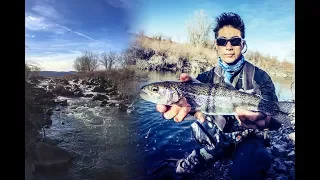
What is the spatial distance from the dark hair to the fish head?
Answer: 20.0 inches

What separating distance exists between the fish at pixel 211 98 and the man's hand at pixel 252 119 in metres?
0.03

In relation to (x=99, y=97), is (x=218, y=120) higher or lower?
lower

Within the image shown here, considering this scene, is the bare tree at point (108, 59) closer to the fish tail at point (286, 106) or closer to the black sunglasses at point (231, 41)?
the black sunglasses at point (231, 41)

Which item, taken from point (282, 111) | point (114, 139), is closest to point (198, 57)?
point (282, 111)

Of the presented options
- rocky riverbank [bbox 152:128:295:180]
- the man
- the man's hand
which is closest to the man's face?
the man

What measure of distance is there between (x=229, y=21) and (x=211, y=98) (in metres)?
0.56

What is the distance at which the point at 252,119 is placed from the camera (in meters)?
2.86

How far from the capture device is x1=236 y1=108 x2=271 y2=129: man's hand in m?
2.86

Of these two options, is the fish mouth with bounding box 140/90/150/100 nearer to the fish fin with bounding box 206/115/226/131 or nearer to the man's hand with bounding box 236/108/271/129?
the fish fin with bounding box 206/115/226/131

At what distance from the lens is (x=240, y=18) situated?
2.89 m

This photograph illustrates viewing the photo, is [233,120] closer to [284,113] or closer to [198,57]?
[284,113]

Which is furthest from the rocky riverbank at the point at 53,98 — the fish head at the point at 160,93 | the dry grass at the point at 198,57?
the dry grass at the point at 198,57
